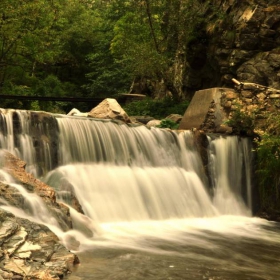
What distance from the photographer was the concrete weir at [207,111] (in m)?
14.5

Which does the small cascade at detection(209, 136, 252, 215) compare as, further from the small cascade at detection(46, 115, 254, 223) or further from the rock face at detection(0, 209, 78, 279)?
the rock face at detection(0, 209, 78, 279)

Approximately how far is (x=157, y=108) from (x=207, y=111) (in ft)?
23.1

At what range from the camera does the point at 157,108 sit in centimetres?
2155

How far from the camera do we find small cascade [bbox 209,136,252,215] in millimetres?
12664

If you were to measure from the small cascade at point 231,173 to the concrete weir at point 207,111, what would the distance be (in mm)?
1109

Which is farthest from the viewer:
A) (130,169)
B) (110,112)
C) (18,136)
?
(110,112)

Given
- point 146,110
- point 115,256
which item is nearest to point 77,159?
point 115,256

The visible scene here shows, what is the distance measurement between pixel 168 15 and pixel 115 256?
640 inches

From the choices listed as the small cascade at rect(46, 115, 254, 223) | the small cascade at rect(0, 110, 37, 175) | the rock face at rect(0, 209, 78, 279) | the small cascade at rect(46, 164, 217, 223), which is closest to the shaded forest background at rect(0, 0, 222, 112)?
the small cascade at rect(46, 115, 254, 223)

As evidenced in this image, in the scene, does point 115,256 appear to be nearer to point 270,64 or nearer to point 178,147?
point 178,147

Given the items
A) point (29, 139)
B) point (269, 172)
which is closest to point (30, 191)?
point (29, 139)

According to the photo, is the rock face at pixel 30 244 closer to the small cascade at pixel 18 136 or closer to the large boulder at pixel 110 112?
the small cascade at pixel 18 136

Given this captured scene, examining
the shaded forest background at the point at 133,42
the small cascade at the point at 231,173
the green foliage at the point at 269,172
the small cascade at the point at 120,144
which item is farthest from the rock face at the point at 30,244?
the shaded forest background at the point at 133,42

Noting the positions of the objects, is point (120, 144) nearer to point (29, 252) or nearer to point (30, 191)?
point (30, 191)
